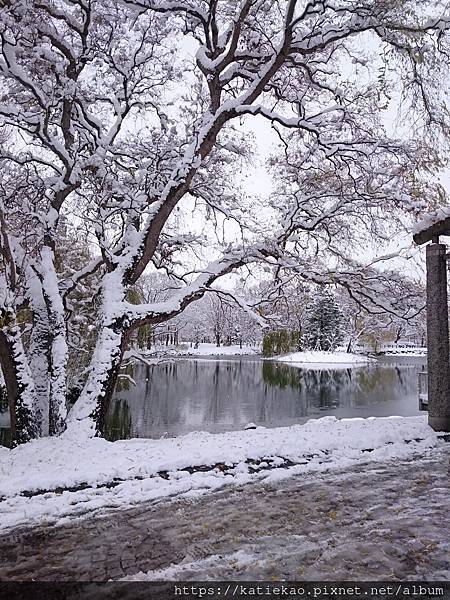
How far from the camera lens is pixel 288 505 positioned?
4.45 m

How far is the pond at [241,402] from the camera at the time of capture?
16.2m

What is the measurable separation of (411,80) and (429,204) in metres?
2.34

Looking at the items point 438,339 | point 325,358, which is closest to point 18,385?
point 438,339

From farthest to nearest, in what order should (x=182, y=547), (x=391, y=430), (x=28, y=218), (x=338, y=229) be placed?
(x=338, y=229)
(x=28, y=218)
(x=391, y=430)
(x=182, y=547)

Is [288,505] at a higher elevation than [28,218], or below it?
below

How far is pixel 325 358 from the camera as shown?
47531mm

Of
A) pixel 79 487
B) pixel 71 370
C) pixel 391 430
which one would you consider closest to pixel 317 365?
pixel 71 370

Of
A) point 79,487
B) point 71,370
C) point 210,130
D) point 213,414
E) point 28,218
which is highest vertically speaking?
point 210,130

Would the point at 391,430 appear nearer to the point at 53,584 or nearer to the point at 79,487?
the point at 79,487

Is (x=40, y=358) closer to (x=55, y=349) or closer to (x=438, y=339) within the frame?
(x=55, y=349)

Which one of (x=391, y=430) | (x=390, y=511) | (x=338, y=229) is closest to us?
(x=390, y=511)

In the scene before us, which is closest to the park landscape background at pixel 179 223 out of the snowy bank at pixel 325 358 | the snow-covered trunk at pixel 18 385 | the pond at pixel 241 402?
the snow-covered trunk at pixel 18 385

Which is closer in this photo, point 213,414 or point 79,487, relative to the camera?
point 79,487

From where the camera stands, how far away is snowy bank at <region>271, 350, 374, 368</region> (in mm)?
46791
